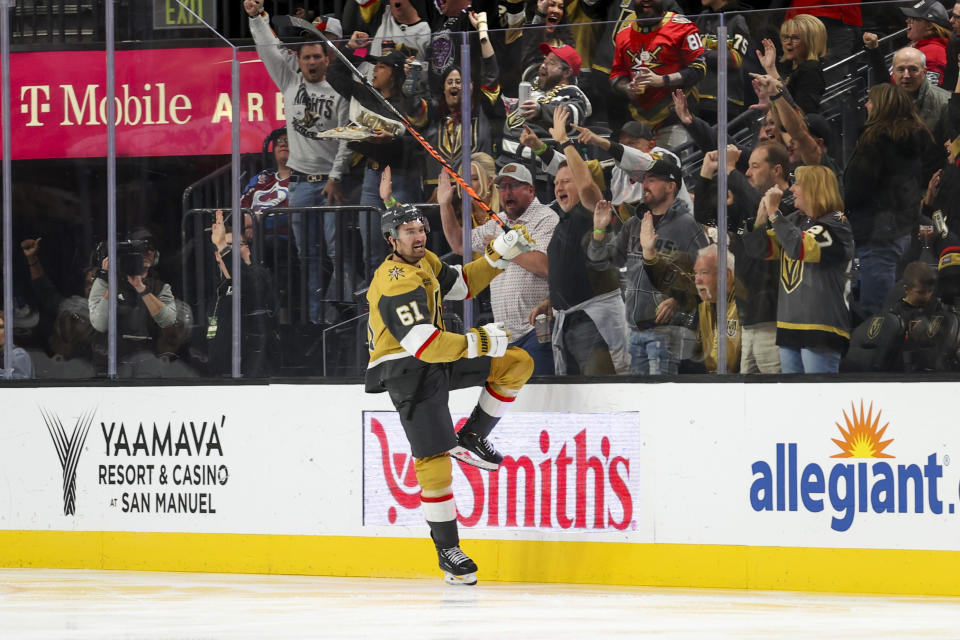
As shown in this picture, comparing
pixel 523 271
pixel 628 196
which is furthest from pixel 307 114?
pixel 628 196

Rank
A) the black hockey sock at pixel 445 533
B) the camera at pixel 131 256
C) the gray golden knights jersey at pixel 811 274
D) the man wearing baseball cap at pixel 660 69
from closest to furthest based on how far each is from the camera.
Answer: the gray golden knights jersey at pixel 811 274
the black hockey sock at pixel 445 533
the man wearing baseball cap at pixel 660 69
the camera at pixel 131 256

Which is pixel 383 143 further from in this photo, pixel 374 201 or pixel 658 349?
pixel 658 349

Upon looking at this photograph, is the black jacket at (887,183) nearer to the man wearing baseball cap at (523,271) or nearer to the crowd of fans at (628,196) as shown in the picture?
the crowd of fans at (628,196)

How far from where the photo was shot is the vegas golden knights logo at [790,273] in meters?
6.24

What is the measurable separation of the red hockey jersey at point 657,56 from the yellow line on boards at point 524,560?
1.89 metres

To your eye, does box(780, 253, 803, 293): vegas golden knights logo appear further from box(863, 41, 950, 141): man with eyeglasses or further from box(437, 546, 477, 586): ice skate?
box(437, 546, 477, 586): ice skate

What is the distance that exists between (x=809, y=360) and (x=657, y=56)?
1474 mm

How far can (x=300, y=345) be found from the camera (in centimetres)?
698

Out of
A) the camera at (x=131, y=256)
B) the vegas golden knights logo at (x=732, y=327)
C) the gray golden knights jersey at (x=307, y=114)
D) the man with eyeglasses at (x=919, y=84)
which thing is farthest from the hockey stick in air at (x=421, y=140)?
the man with eyeglasses at (x=919, y=84)

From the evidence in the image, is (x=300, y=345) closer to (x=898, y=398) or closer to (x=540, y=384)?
(x=540, y=384)

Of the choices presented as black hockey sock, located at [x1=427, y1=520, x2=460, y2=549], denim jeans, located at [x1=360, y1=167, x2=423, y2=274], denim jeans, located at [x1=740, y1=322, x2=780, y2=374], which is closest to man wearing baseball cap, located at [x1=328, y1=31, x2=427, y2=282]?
denim jeans, located at [x1=360, y1=167, x2=423, y2=274]

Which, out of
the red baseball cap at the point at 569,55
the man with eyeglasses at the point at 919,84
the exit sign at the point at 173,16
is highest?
the exit sign at the point at 173,16

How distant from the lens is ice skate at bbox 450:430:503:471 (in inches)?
252

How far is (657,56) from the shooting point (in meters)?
6.43
